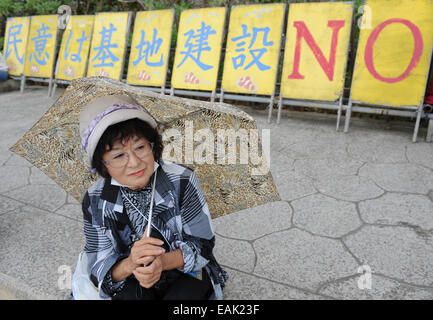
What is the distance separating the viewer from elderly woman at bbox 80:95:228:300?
1431 millimetres

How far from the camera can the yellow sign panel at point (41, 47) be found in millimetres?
7090

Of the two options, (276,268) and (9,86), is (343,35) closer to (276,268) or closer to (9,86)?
(276,268)

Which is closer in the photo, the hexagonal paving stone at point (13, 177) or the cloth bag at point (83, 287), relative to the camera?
the cloth bag at point (83, 287)

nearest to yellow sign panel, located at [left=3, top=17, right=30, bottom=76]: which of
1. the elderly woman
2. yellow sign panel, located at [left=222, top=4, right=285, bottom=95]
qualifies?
yellow sign panel, located at [left=222, top=4, right=285, bottom=95]

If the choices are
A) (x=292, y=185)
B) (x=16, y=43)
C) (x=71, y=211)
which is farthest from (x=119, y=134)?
(x=16, y=43)

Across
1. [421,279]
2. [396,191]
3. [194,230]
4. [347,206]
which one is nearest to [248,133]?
[194,230]

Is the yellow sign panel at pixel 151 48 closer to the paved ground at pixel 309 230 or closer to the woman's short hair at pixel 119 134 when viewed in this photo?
the paved ground at pixel 309 230

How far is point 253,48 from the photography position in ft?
16.3

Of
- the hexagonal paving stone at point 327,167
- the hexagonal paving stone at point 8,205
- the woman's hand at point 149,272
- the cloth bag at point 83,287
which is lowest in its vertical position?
the hexagonal paving stone at point 8,205

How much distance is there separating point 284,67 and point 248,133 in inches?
144

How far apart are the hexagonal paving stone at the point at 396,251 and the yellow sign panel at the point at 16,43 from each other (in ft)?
25.8

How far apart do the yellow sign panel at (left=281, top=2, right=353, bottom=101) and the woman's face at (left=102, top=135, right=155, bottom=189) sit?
146 inches

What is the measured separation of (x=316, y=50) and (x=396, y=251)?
3.14 m

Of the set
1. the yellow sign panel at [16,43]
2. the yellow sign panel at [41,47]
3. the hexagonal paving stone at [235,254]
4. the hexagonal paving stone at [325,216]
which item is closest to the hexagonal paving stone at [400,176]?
the hexagonal paving stone at [325,216]
